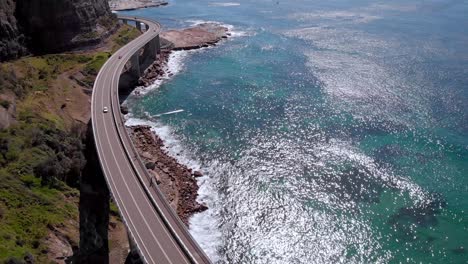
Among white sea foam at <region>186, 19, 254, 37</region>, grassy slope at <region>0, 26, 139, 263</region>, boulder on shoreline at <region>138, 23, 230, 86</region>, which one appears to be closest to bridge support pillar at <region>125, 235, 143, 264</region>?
grassy slope at <region>0, 26, 139, 263</region>

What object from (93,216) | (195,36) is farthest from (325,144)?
(195,36)

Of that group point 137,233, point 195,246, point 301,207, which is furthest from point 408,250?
point 137,233

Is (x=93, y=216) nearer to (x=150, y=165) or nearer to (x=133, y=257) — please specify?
(x=133, y=257)

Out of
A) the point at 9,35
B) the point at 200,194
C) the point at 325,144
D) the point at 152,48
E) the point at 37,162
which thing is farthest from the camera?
the point at 152,48

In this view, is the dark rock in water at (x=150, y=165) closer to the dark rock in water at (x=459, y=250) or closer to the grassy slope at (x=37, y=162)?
the grassy slope at (x=37, y=162)

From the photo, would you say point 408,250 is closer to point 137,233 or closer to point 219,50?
point 137,233
